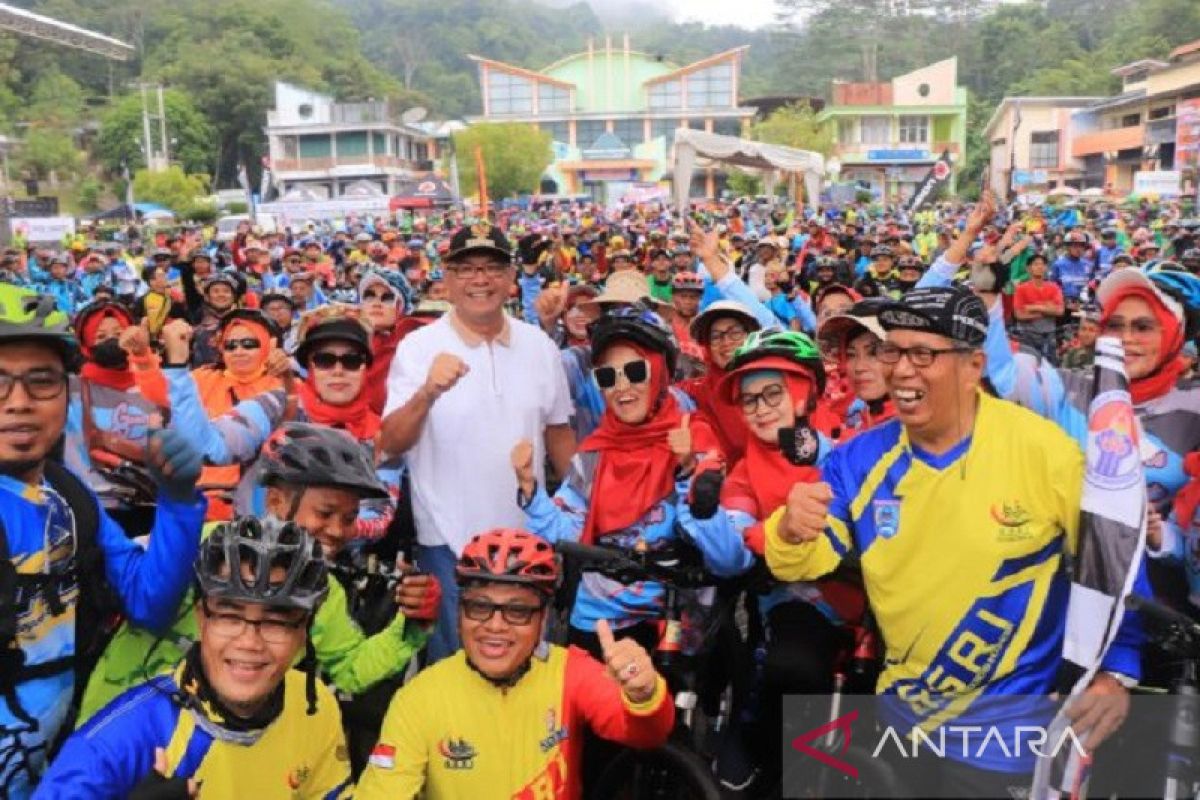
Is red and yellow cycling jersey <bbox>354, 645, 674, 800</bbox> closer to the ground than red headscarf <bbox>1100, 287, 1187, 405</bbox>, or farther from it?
closer to the ground

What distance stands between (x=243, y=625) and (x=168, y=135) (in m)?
89.7

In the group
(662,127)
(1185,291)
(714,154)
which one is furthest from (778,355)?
(662,127)

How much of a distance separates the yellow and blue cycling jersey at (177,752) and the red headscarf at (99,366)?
93.5 inches

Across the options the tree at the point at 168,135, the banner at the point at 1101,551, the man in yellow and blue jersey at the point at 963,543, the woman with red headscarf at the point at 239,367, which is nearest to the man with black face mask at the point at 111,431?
the woman with red headscarf at the point at 239,367

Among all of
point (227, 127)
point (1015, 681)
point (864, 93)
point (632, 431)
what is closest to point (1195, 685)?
point (1015, 681)

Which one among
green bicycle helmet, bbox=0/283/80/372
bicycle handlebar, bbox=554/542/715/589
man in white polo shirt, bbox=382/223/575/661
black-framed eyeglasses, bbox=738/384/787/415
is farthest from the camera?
man in white polo shirt, bbox=382/223/575/661

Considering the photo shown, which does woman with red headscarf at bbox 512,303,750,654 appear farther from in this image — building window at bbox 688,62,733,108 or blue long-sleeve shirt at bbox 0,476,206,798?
building window at bbox 688,62,733,108

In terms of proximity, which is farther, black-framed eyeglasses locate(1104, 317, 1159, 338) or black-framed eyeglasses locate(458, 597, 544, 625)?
black-framed eyeglasses locate(1104, 317, 1159, 338)

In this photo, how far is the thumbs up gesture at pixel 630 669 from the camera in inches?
112

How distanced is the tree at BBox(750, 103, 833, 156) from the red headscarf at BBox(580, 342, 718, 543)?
73744 mm

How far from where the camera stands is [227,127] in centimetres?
9488

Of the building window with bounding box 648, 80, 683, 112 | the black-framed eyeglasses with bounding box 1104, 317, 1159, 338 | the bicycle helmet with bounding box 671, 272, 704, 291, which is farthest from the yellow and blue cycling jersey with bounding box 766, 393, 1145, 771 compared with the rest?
the building window with bounding box 648, 80, 683, 112

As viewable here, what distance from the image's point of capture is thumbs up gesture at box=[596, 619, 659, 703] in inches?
112

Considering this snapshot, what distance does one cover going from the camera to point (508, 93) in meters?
114
